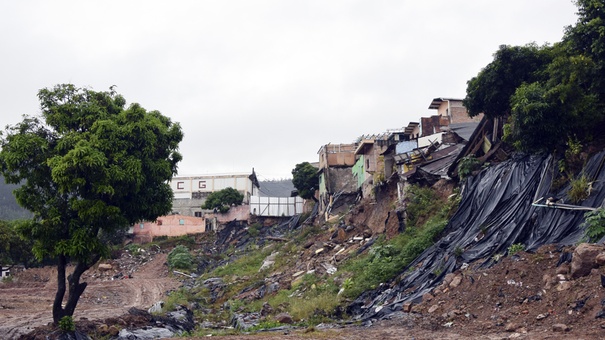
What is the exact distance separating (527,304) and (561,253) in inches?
72.7

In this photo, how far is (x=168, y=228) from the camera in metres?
57.0

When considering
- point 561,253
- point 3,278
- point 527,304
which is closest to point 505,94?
point 561,253

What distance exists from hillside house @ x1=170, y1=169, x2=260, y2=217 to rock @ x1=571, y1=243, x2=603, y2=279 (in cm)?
5617

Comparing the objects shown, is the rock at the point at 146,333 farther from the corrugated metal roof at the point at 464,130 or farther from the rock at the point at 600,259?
the corrugated metal roof at the point at 464,130

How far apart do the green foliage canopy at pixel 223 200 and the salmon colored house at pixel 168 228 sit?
246 cm

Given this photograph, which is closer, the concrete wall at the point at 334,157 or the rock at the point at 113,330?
the rock at the point at 113,330

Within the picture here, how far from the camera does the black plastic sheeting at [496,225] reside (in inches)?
546

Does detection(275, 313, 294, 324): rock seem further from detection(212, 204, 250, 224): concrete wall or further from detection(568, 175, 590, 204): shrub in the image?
detection(212, 204, 250, 224): concrete wall

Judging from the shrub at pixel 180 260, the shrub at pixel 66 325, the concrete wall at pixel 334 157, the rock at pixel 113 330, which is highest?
the concrete wall at pixel 334 157

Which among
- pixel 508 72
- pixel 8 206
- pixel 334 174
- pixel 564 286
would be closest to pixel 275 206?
pixel 334 174

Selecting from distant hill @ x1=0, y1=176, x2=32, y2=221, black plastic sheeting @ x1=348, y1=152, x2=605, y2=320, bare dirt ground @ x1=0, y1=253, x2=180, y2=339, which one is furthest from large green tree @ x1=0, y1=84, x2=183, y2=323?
distant hill @ x1=0, y1=176, x2=32, y2=221

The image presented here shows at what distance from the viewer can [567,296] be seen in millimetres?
10742

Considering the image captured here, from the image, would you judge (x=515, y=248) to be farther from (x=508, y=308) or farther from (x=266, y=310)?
(x=266, y=310)

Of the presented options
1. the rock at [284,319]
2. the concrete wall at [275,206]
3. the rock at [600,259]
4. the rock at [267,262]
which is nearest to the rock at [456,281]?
the rock at [600,259]
